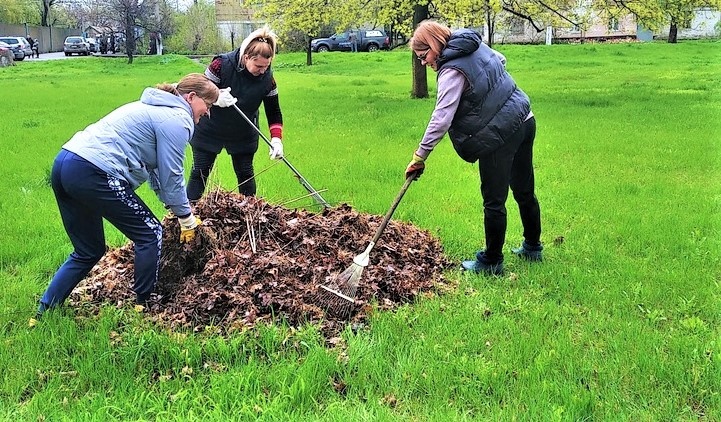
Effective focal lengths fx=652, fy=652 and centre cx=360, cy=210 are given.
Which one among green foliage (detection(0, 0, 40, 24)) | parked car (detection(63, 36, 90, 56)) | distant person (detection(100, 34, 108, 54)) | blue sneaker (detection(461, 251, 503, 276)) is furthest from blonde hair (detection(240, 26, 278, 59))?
green foliage (detection(0, 0, 40, 24))

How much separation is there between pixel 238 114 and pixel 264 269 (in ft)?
5.07

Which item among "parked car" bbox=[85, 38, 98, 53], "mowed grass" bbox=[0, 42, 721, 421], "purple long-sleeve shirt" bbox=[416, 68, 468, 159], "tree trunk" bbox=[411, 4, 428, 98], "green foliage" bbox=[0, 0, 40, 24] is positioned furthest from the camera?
"green foliage" bbox=[0, 0, 40, 24]

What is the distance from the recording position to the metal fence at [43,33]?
51169 mm

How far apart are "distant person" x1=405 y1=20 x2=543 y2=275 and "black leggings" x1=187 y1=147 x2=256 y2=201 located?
1.80 m

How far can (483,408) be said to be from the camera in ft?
9.87

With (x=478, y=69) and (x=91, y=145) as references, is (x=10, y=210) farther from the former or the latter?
(x=478, y=69)

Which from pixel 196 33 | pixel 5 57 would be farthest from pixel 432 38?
pixel 196 33

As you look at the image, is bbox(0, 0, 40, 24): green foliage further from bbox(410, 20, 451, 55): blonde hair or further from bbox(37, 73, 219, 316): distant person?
bbox(410, 20, 451, 55): blonde hair

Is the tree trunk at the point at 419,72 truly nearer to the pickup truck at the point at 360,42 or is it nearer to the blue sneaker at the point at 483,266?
the blue sneaker at the point at 483,266

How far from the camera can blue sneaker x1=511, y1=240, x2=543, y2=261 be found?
4.92 meters

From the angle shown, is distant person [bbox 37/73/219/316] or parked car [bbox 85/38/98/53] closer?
distant person [bbox 37/73/219/316]

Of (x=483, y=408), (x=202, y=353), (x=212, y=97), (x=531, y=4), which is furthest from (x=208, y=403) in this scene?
(x=531, y=4)

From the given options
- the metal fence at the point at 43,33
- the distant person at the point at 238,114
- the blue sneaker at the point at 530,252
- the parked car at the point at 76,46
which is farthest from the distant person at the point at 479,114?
the metal fence at the point at 43,33

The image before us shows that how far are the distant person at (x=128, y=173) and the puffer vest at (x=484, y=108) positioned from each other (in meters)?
1.58
